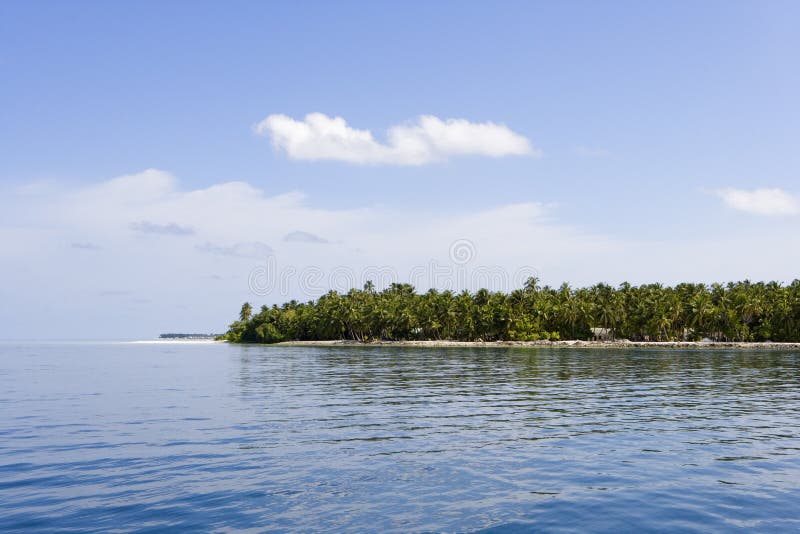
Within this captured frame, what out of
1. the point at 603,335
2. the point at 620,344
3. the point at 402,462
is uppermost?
the point at 603,335

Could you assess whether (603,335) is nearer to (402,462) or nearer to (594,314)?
(594,314)

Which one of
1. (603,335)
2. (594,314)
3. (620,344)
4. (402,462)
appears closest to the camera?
(402,462)

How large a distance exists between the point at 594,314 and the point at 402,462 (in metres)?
157

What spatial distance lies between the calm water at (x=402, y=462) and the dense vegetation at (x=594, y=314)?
12834 centimetres

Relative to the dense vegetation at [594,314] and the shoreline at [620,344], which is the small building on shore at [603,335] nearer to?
the dense vegetation at [594,314]

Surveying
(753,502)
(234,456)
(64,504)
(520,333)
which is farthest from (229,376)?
(520,333)

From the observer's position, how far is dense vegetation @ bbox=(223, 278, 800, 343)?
155 meters

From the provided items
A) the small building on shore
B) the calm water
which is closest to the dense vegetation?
the small building on shore

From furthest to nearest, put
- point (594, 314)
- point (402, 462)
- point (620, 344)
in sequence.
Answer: point (594, 314)
point (620, 344)
point (402, 462)

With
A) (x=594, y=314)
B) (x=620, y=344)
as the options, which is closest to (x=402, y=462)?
(x=620, y=344)

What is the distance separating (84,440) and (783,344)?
523 feet

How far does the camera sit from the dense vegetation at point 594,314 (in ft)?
509

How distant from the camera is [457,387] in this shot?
46.8 meters

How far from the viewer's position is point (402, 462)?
1992 centimetres
